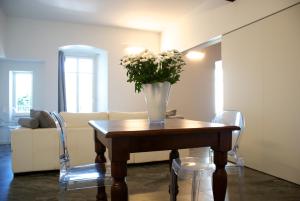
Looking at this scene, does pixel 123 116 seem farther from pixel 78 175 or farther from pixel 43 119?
pixel 78 175

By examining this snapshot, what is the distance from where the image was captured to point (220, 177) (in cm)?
179

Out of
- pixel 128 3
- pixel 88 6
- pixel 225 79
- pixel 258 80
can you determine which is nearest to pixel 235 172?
pixel 258 80

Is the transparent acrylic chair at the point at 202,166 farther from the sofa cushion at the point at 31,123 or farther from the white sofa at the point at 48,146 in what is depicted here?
the sofa cushion at the point at 31,123

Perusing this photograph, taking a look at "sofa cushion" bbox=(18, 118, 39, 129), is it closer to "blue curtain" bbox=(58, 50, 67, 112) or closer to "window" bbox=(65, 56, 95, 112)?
"blue curtain" bbox=(58, 50, 67, 112)

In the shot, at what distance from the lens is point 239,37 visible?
4.25 metres

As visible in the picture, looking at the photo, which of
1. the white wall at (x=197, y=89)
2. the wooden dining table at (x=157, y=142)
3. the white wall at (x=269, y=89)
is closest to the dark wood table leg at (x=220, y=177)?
the wooden dining table at (x=157, y=142)

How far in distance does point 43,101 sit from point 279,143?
525 centimetres

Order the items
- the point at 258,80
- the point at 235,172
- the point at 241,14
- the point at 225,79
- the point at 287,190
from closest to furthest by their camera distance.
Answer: the point at 235,172 < the point at 287,190 < the point at 258,80 < the point at 241,14 < the point at 225,79

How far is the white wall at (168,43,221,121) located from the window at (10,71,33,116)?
3.75 metres

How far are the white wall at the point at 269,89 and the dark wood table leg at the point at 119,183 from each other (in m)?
2.65

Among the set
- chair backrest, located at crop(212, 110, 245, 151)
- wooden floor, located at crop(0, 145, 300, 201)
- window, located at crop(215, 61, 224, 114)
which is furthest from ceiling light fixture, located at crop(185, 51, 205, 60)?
chair backrest, located at crop(212, 110, 245, 151)

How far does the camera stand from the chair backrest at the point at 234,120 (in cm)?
245

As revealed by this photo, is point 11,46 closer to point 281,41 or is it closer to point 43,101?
point 43,101

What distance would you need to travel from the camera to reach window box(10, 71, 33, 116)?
647cm
